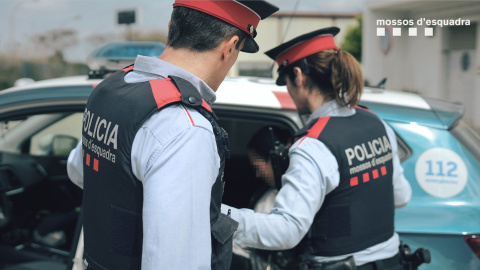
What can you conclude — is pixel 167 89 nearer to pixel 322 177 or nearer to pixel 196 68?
pixel 196 68

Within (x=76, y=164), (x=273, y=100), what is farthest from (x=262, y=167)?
(x=76, y=164)

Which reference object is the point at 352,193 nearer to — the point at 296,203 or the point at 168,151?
the point at 296,203

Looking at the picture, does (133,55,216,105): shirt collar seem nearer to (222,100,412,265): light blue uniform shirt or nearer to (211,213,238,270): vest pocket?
(211,213,238,270): vest pocket

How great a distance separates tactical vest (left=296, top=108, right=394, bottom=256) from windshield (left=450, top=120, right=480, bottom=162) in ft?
1.70

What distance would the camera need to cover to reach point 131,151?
1.05 meters

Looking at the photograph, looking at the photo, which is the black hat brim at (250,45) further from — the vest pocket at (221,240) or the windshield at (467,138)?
the windshield at (467,138)

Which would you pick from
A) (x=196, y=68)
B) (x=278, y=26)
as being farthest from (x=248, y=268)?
(x=278, y=26)

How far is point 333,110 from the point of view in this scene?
5.88 ft

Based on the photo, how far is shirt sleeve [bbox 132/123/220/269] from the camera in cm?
97

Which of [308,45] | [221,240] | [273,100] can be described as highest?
[308,45]

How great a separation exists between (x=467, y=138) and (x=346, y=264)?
88cm

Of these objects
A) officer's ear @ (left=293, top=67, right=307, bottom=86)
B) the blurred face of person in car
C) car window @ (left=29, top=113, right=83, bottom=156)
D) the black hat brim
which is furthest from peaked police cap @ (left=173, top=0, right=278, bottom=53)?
car window @ (left=29, top=113, right=83, bottom=156)

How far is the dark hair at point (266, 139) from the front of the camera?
7.21 feet

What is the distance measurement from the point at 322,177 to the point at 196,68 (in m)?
0.65
